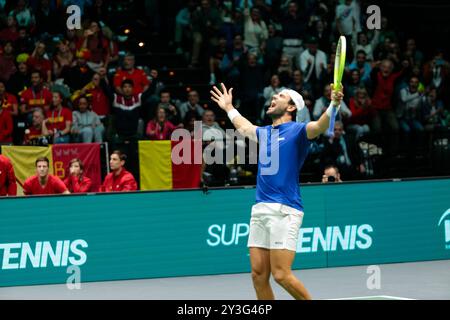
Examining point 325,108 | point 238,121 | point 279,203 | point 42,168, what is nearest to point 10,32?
point 325,108

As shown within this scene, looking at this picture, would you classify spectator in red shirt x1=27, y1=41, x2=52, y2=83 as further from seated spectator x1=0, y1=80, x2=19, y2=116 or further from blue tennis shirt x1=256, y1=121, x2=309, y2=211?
blue tennis shirt x1=256, y1=121, x2=309, y2=211

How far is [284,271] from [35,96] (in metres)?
11.8

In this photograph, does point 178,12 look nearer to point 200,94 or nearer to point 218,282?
point 200,94

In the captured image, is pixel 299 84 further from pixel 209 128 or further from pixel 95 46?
pixel 95 46

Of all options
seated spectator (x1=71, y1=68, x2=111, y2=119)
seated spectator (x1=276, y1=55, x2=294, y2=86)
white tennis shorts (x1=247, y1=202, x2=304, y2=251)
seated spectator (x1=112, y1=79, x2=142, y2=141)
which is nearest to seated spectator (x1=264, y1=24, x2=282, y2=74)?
seated spectator (x1=276, y1=55, x2=294, y2=86)

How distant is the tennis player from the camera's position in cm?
1055

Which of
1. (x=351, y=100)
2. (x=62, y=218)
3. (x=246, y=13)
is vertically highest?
(x=246, y=13)

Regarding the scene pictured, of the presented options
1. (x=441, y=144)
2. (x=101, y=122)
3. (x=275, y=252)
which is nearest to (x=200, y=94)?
(x=101, y=122)

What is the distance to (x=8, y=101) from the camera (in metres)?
21.0

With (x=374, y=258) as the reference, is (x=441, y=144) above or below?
above

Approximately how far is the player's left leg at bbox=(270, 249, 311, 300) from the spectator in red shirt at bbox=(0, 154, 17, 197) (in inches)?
287

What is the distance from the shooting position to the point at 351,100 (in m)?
23.0
